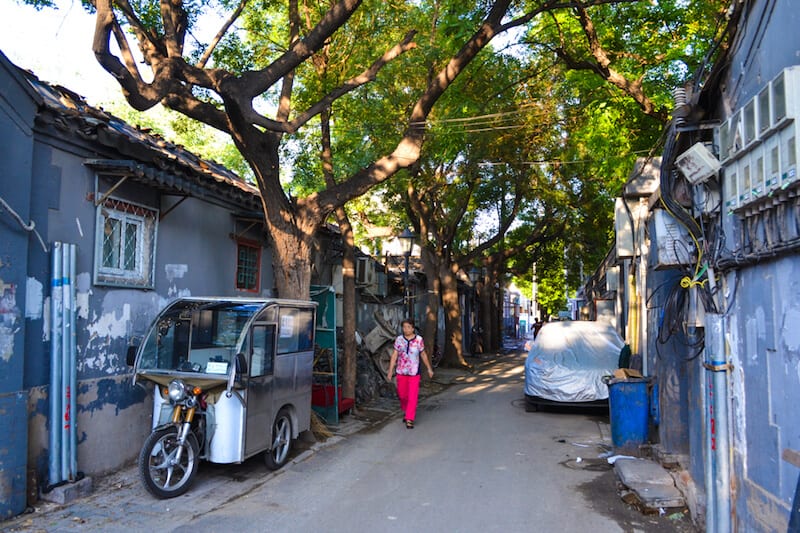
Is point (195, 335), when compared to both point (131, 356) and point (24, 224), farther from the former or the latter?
point (24, 224)

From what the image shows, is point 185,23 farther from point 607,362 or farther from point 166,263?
point 607,362

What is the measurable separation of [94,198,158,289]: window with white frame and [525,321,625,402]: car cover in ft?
26.5

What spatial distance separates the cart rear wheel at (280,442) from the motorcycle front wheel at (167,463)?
1.23 meters

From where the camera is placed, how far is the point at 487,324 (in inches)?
1286

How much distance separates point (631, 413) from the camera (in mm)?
8867

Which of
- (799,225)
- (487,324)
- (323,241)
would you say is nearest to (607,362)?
(323,241)

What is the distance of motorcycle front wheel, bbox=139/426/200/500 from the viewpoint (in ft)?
20.6

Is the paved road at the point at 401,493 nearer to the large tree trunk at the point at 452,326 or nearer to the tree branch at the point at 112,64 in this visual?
the tree branch at the point at 112,64

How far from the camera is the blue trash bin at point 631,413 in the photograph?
29.0ft

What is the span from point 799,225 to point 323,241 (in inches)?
468

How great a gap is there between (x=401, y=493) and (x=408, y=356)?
14.1 ft

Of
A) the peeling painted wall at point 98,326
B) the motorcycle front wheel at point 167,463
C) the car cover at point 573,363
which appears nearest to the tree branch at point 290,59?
the peeling painted wall at point 98,326

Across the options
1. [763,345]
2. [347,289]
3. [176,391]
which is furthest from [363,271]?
[763,345]

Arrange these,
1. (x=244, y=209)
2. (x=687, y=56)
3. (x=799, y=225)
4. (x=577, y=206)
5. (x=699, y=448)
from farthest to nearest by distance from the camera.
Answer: (x=577, y=206), (x=244, y=209), (x=687, y=56), (x=699, y=448), (x=799, y=225)
